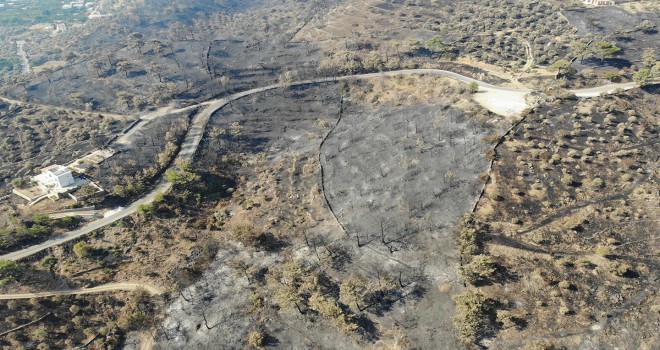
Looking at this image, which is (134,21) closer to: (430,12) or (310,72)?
(310,72)

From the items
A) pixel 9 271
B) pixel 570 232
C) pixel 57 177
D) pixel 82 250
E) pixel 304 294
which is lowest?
pixel 304 294

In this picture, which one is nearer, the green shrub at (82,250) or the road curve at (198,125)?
the green shrub at (82,250)

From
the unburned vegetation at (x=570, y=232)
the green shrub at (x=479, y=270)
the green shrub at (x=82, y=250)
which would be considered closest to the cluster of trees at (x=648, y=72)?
the unburned vegetation at (x=570, y=232)

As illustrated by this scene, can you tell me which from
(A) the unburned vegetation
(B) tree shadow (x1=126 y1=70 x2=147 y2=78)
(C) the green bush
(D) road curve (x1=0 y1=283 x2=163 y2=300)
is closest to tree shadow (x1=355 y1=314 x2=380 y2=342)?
(A) the unburned vegetation

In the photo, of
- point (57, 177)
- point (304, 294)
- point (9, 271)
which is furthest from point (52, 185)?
point (304, 294)

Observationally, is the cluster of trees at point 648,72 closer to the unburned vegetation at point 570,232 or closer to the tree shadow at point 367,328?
the unburned vegetation at point 570,232

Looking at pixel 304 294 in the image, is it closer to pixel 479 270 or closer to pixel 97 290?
pixel 479 270

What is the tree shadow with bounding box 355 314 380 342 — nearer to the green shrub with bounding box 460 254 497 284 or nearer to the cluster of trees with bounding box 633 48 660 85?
the green shrub with bounding box 460 254 497 284
